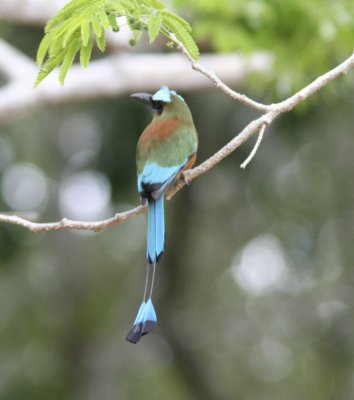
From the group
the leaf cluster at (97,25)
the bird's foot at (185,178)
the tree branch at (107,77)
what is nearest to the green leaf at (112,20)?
the leaf cluster at (97,25)

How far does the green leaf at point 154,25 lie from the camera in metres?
2.65

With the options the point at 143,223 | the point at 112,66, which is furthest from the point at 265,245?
the point at 112,66

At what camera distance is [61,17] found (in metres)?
2.69

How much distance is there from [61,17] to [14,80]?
3.84 metres

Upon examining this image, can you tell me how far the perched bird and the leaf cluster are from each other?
2.09 feet

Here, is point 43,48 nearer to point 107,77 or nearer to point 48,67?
point 48,67

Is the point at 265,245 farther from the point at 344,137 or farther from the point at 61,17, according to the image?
the point at 61,17

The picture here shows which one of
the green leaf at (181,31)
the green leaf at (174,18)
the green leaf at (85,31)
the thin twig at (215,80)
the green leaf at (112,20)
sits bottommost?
the thin twig at (215,80)

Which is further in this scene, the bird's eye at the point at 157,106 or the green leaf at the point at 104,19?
the bird's eye at the point at 157,106

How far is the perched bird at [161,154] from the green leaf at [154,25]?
70 centimetres

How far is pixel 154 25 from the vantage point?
2674 millimetres

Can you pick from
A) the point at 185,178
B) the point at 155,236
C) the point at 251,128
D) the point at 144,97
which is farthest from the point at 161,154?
the point at 251,128

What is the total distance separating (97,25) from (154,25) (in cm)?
16

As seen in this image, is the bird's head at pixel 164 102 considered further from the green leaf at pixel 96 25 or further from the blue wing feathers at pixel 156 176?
the green leaf at pixel 96 25
